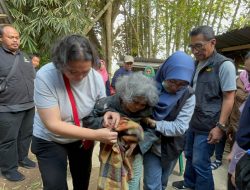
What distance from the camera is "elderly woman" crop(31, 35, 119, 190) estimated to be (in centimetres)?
164

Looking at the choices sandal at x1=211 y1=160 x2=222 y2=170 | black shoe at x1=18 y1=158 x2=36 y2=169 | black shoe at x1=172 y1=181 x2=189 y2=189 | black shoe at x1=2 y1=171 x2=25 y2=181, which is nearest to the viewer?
black shoe at x1=172 y1=181 x2=189 y2=189

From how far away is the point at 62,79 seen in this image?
5.90ft

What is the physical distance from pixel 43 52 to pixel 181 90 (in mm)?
5462

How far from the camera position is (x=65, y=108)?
6.00ft

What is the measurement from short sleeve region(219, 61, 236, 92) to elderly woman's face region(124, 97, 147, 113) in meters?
0.91

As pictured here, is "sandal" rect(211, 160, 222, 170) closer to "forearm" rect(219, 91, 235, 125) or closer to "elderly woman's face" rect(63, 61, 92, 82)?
"forearm" rect(219, 91, 235, 125)

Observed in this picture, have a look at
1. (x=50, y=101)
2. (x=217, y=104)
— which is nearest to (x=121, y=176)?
(x=50, y=101)

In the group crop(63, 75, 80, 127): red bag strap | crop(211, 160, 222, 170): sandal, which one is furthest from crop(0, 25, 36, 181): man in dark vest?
crop(211, 160, 222, 170): sandal

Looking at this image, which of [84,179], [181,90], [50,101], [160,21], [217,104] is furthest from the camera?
[160,21]

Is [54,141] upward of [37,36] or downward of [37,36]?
downward

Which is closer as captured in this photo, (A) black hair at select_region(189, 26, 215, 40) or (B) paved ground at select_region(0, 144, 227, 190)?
(A) black hair at select_region(189, 26, 215, 40)

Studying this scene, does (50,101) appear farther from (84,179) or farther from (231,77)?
(231,77)

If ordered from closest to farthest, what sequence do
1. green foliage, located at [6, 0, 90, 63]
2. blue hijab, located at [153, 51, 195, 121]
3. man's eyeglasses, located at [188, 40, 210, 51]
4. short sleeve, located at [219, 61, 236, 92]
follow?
blue hijab, located at [153, 51, 195, 121] → short sleeve, located at [219, 61, 236, 92] → man's eyeglasses, located at [188, 40, 210, 51] → green foliage, located at [6, 0, 90, 63]

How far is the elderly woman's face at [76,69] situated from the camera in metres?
1.62
